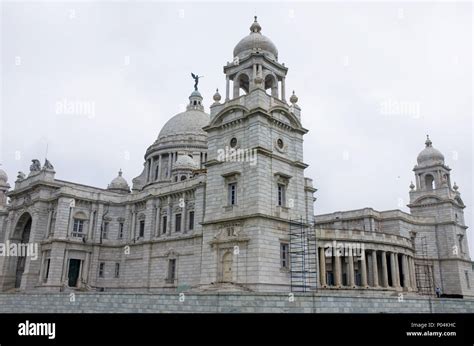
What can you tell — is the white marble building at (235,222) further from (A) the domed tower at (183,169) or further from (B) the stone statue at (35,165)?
(B) the stone statue at (35,165)

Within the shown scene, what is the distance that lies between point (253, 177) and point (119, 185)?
→ 3987 centimetres

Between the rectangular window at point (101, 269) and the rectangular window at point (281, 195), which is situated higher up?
the rectangular window at point (281, 195)

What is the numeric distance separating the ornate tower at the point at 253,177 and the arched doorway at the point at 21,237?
31893 millimetres

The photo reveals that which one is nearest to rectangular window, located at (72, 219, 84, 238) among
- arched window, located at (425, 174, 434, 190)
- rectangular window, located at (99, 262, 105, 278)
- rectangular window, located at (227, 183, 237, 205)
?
rectangular window, located at (99, 262, 105, 278)

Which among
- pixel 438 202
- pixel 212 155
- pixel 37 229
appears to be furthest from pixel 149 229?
pixel 438 202

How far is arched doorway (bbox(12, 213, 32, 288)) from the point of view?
49906 mm

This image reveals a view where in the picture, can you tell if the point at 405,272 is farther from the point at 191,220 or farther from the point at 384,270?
the point at 191,220

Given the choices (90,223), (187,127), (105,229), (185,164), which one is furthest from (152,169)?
(90,223)

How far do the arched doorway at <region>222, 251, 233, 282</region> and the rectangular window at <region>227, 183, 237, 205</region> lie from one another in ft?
12.2

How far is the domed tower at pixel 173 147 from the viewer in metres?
62.6

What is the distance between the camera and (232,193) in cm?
2998

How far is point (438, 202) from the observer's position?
53656 mm

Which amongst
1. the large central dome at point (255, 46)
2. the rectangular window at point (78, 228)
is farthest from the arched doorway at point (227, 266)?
the rectangular window at point (78, 228)
